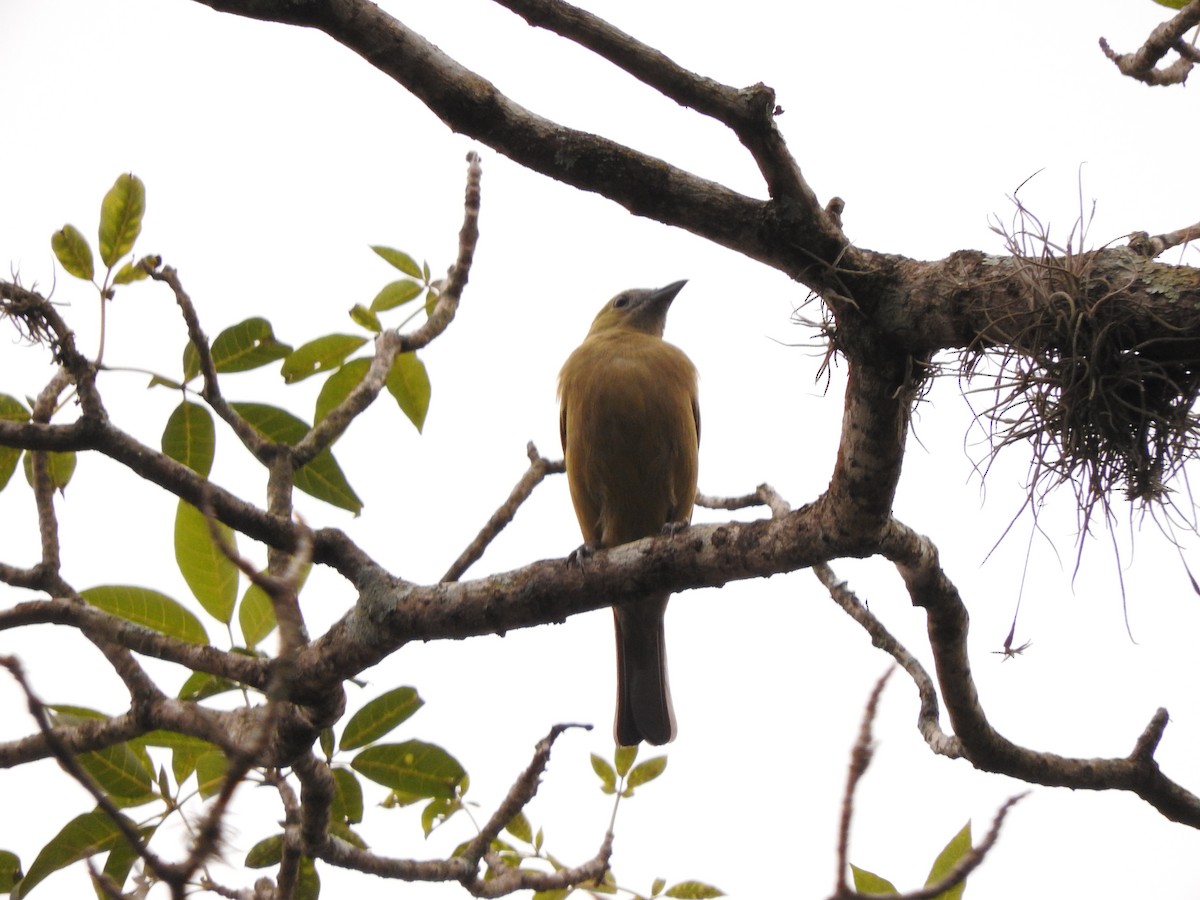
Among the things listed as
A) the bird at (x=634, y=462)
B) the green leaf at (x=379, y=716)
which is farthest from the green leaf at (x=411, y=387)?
the bird at (x=634, y=462)

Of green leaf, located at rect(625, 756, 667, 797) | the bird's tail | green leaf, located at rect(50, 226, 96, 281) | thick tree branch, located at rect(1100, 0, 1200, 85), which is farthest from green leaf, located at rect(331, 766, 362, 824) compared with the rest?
thick tree branch, located at rect(1100, 0, 1200, 85)

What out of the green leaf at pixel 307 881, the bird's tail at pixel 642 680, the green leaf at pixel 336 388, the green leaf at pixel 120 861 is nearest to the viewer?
the green leaf at pixel 120 861

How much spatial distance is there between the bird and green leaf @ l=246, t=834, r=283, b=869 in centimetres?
187

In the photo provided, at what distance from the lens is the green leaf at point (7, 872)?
330 cm

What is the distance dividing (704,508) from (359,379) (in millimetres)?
1681

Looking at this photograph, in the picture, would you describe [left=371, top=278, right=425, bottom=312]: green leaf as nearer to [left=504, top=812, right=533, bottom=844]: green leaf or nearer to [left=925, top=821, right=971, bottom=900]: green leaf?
[left=504, top=812, right=533, bottom=844]: green leaf

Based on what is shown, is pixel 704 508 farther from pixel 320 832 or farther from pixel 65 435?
pixel 65 435

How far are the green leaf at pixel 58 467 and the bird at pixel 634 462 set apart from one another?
2.19 metres

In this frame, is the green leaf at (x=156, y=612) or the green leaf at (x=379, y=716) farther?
the green leaf at (x=379, y=716)

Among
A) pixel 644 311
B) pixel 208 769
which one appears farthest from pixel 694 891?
pixel 644 311

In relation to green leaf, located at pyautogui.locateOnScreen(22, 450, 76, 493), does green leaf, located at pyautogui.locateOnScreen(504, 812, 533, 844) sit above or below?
below

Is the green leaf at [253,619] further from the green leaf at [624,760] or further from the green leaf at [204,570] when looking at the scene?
the green leaf at [624,760]

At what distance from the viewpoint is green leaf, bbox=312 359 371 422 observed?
395cm

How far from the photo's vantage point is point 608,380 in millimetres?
5414
